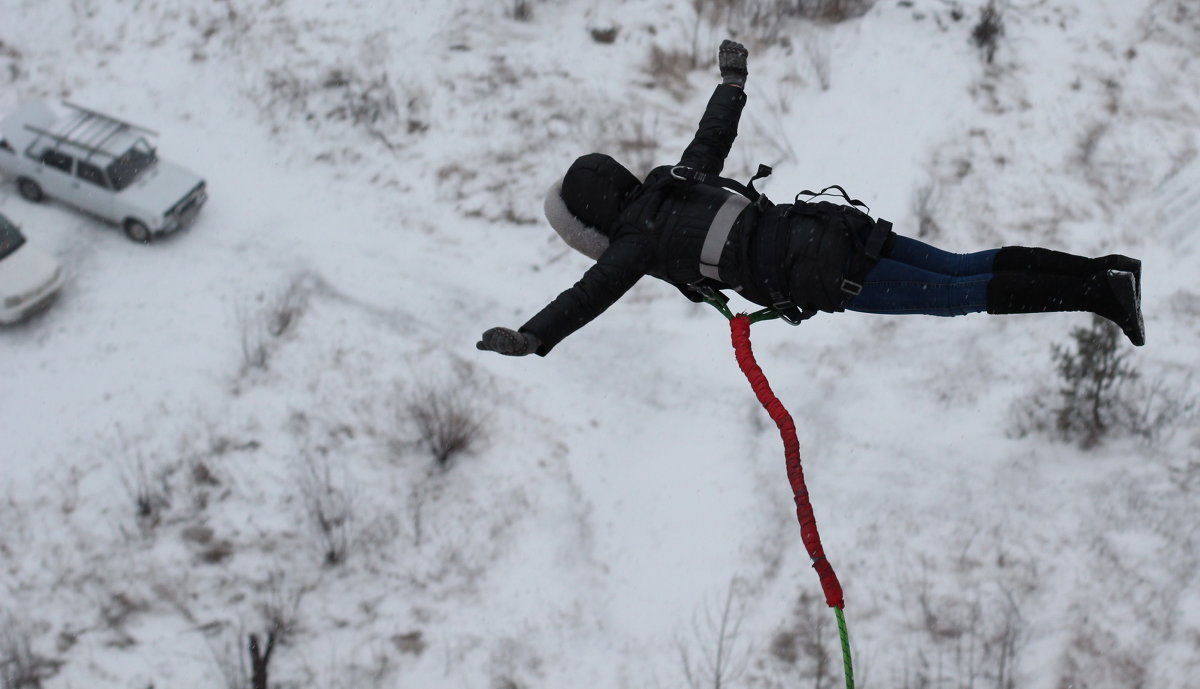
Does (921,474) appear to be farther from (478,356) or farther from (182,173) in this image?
(182,173)

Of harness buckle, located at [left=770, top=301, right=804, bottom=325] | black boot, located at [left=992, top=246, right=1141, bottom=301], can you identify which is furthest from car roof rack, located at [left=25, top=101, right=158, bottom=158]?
black boot, located at [left=992, top=246, right=1141, bottom=301]

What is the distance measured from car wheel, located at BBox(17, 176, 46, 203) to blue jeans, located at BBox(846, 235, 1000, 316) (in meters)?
10.7

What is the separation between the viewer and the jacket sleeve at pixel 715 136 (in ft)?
18.4

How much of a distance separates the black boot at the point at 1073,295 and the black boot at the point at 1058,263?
0.10 feet

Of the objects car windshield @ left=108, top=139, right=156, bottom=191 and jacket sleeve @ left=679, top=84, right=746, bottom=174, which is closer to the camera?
jacket sleeve @ left=679, top=84, right=746, bottom=174

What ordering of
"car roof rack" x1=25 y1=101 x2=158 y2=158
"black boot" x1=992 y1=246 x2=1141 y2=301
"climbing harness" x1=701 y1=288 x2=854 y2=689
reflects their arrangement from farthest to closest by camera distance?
"car roof rack" x1=25 y1=101 x2=158 y2=158
"black boot" x1=992 y1=246 x2=1141 y2=301
"climbing harness" x1=701 y1=288 x2=854 y2=689

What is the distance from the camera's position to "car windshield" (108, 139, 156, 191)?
11.7 m

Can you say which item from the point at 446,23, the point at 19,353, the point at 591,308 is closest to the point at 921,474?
the point at 591,308

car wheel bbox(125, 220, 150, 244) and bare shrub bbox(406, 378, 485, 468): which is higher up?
bare shrub bbox(406, 378, 485, 468)

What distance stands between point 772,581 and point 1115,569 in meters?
2.67

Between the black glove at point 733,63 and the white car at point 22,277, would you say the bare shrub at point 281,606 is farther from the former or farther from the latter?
the black glove at point 733,63

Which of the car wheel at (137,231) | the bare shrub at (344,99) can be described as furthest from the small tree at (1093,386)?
the car wheel at (137,231)

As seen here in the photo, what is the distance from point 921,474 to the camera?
29.3 feet

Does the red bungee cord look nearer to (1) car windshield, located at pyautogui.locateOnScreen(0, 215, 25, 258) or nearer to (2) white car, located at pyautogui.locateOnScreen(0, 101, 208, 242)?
(2) white car, located at pyautogui.locateOnScreen(0, 101, 208, 242)
